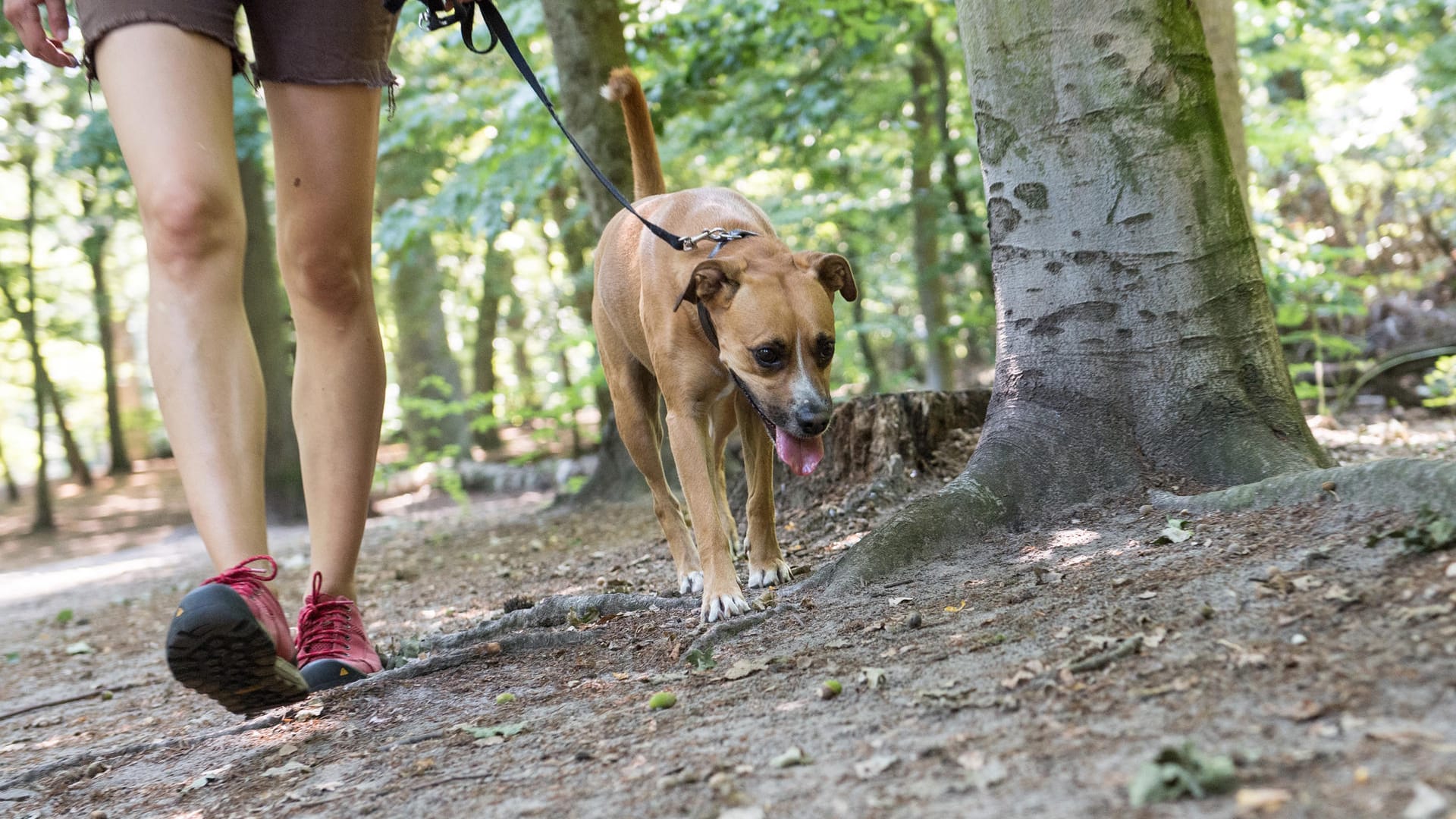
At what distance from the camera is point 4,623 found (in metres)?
7.03

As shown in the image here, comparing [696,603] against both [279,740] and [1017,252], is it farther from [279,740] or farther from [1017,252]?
[1017,252]

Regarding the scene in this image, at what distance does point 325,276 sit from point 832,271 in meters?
1.56

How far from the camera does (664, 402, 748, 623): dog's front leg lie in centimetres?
307

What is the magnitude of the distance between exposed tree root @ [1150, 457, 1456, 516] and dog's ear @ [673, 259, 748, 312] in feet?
4.60

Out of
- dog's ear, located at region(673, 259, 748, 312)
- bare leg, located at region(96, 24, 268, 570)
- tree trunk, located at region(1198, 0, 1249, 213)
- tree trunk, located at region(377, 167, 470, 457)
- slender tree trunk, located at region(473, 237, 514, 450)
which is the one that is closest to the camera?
bare leg, located at region(96, 24, 268, 570)

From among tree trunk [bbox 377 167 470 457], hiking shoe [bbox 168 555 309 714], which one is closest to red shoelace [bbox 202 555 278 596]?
hiking shoe [bbox 168 555 309 714]

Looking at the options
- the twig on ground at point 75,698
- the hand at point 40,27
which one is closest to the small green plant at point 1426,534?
the hand at point 40,27

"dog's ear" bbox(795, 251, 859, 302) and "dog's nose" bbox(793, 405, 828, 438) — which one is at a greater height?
"dog's ear" bbox(795, 251, 859, 302)

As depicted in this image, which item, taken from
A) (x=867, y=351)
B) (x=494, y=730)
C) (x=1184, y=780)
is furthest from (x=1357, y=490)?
(x=867, y=351)

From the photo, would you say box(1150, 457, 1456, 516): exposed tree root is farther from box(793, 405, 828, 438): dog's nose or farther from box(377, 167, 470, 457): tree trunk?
box(377, 167, 470, 457): tree trunk

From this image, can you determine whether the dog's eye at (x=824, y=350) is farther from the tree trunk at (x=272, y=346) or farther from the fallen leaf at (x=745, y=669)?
the tree trunk at (x=272, y=346)

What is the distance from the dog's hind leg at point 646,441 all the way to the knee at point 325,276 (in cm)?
129

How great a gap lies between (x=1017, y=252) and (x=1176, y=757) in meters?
2.15

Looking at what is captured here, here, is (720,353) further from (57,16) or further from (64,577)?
(64,577)
